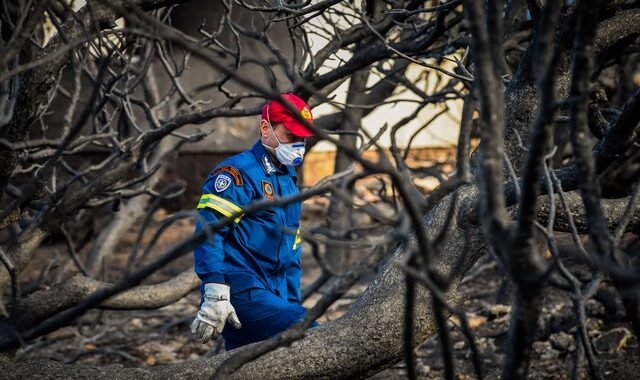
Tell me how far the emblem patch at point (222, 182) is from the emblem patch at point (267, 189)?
7.8 inches

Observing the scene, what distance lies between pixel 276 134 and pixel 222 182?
0.37m

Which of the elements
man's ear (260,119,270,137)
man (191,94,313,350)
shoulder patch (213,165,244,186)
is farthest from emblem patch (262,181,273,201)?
man's ear (260,119,270,137)

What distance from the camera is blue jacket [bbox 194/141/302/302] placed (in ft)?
11.6

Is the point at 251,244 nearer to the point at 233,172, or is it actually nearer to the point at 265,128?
the point at 233,172

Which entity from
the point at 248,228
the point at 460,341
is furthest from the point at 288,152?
the point at 460,341

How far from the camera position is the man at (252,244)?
349cm

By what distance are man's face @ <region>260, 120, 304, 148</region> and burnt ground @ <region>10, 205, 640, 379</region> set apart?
1.47m

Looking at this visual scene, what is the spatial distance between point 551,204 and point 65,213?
297 centimetres

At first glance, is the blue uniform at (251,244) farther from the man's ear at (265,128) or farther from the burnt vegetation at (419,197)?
the burnt vegetation at (419,197)

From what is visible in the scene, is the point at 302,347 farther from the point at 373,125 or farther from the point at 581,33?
the point at 373,125

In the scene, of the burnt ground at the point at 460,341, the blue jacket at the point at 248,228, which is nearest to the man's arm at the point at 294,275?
the blue jacket at the point at 248,228

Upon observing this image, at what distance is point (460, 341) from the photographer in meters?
5.77

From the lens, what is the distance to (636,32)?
333 cm

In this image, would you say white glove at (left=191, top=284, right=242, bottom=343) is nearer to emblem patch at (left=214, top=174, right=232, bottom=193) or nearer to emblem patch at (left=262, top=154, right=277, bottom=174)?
emblem patch at (left=214, top=174, right=232, bottom=193)
